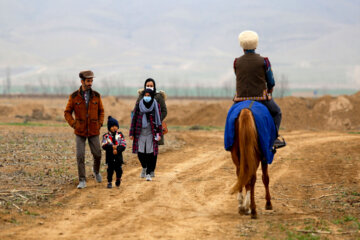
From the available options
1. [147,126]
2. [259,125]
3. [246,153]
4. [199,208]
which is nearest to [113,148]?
[147,126]

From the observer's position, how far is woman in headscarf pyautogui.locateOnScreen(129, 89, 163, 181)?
11258mm

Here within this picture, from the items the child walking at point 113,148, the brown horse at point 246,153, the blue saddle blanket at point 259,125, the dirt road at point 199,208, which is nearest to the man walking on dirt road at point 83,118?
the child walking at point 113,148

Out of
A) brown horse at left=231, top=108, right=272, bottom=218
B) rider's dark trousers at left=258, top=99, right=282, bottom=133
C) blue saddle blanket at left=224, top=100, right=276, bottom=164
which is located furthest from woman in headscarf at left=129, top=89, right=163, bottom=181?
brown horse at left=231, top=108, right=272, bottom=218

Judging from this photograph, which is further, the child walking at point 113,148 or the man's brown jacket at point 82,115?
the child walking at point 113,148

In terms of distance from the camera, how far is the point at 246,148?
801cm

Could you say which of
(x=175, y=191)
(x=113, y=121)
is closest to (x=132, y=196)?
(x=175, y=191)

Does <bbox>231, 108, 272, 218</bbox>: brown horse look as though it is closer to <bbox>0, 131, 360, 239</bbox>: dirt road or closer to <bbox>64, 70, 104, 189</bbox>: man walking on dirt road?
<bbox>0, 131, 360, 239</bbox>: dirt road

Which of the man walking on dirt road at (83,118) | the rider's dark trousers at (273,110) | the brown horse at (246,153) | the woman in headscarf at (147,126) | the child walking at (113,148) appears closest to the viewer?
the brown horse at (246,153)

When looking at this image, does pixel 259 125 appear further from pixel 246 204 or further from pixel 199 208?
pixel 199 208

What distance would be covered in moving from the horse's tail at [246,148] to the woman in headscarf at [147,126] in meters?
3.57

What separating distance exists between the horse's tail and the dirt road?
1.96 ft

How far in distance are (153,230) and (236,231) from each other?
1.10 meters

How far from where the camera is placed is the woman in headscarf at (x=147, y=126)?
11.3 m

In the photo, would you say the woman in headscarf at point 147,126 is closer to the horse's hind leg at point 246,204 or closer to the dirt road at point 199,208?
the dirt road at point 199,208
